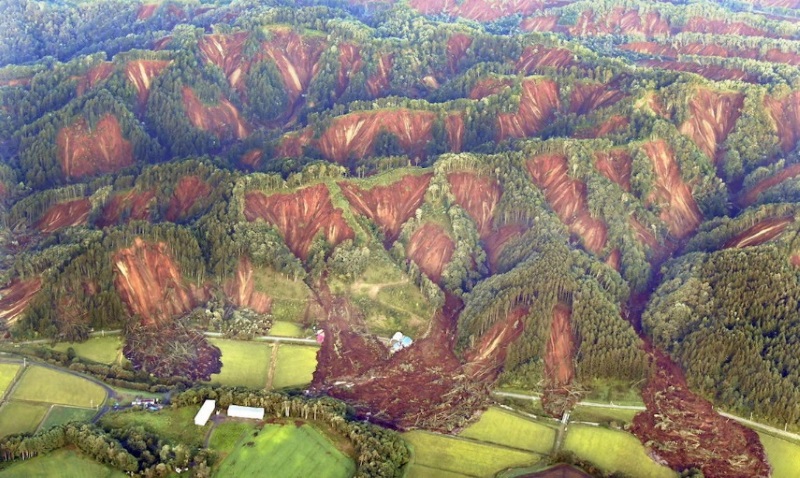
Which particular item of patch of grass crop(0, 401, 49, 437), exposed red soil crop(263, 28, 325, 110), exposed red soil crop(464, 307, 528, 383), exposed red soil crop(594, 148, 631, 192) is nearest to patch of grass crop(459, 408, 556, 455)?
exposed red soil crop(464, 307, 528, 383)

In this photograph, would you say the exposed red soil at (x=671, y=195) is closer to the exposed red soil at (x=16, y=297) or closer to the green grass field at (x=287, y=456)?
the green grass field at (x=287, y=456)

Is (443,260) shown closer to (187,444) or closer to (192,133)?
(187,444)

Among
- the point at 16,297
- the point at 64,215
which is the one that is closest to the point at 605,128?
the point at 64,215

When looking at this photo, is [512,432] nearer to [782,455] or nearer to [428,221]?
[782,455]

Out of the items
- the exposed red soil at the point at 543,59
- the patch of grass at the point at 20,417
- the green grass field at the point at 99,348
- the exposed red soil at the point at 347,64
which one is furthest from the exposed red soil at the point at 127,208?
the exposed red soil at the point at 543,59

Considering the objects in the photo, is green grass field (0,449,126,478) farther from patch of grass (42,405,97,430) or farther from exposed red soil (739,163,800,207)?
exposed red soil (739,163,800,207)

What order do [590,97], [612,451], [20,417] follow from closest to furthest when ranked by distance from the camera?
[20,417]
[612,451]
[590,97]
